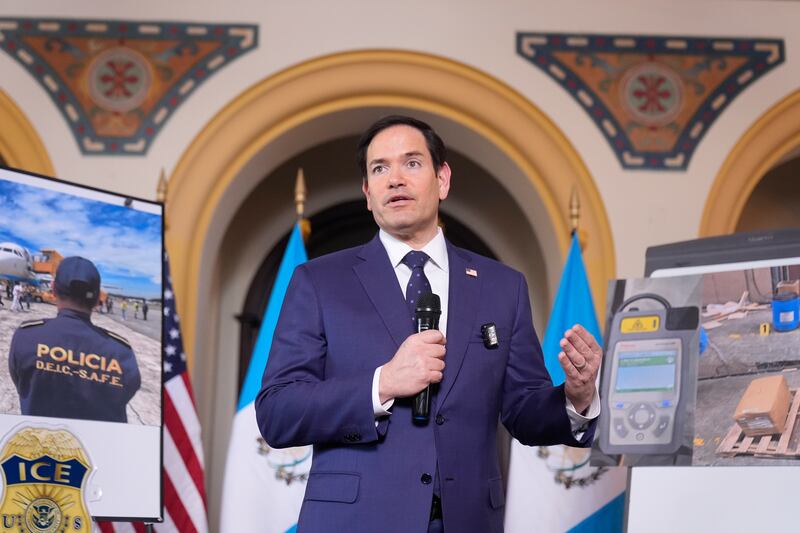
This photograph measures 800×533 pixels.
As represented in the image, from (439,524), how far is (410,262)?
638 mm

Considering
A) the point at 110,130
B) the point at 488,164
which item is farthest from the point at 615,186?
the point at 110,130

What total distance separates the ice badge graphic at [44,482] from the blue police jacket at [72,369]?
0.30 feet

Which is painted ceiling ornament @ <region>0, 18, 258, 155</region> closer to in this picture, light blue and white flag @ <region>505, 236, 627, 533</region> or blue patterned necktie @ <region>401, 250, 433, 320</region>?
light blue and white flag @ <region>505, 236, 627, 533</region>

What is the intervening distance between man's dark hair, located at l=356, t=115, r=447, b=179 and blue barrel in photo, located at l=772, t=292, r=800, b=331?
1345 mm

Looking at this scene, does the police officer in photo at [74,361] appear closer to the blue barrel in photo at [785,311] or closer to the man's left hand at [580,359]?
the man's left hand at [580,359]

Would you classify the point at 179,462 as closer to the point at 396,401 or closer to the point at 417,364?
the point at 396,401

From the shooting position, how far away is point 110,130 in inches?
207

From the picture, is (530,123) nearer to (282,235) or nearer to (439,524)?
(282,235)

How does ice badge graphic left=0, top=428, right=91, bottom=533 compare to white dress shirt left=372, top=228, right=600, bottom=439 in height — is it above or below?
below

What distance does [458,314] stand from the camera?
2.31 metres

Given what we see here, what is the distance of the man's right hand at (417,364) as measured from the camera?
6.61ft

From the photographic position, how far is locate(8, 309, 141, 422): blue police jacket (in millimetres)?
2965

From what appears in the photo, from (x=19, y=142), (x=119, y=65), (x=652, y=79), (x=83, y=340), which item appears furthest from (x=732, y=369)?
(x=19, y=142)

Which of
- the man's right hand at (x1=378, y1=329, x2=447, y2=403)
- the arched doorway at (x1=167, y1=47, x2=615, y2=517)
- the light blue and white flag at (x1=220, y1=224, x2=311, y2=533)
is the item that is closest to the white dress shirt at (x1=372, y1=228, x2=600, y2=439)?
the man's right hand at (x1=378, y1=329, x2=447, y2=403)
